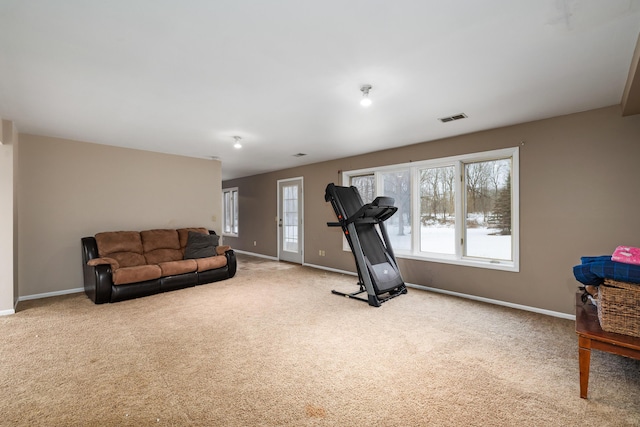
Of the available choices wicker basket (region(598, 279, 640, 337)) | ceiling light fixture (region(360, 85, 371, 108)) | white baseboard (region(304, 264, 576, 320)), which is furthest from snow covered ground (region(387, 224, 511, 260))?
ceiling light fixture (region(360, 85, 371, 108))

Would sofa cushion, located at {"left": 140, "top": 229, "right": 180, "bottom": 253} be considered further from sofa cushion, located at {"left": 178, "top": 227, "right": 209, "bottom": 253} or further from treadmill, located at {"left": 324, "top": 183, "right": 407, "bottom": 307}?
treadmill, located at {"left": 324, "top": 183, "right": 407, "bottom": 307}

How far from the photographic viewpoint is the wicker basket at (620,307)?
175 cm

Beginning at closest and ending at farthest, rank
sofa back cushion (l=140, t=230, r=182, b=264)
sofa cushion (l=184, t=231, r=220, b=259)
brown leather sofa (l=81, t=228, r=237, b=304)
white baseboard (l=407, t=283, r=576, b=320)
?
white baseboard (l=407, t=283, r=576, b=320) → brown leather sofa (l=81, t=228, r=237, b=304) → sofa back cushion (l=140, t=230, r=182, b=264) → sofa cushion (l=184, t=231, r=220, b=259)

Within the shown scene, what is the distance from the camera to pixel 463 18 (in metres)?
1.73

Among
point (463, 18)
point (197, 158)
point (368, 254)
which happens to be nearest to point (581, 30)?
point (463, 18)

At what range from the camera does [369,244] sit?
4.21m

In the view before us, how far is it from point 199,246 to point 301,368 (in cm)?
353

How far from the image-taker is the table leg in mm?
1854

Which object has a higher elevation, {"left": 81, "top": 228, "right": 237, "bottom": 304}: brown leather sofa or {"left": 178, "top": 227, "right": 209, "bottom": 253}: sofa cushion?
{"left": 178, "top": 227, "right": 209, "bottom": 253}: sofa cushion

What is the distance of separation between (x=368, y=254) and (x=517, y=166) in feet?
7.13

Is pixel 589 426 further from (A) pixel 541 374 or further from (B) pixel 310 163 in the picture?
(B) pixel 310 163

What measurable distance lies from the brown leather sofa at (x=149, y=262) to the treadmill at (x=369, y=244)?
2.25m

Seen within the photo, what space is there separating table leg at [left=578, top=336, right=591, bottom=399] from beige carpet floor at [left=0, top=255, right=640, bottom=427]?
0.08 meters

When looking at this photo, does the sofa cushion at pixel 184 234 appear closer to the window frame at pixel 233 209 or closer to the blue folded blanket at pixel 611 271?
the window frame at pixel 233 209
